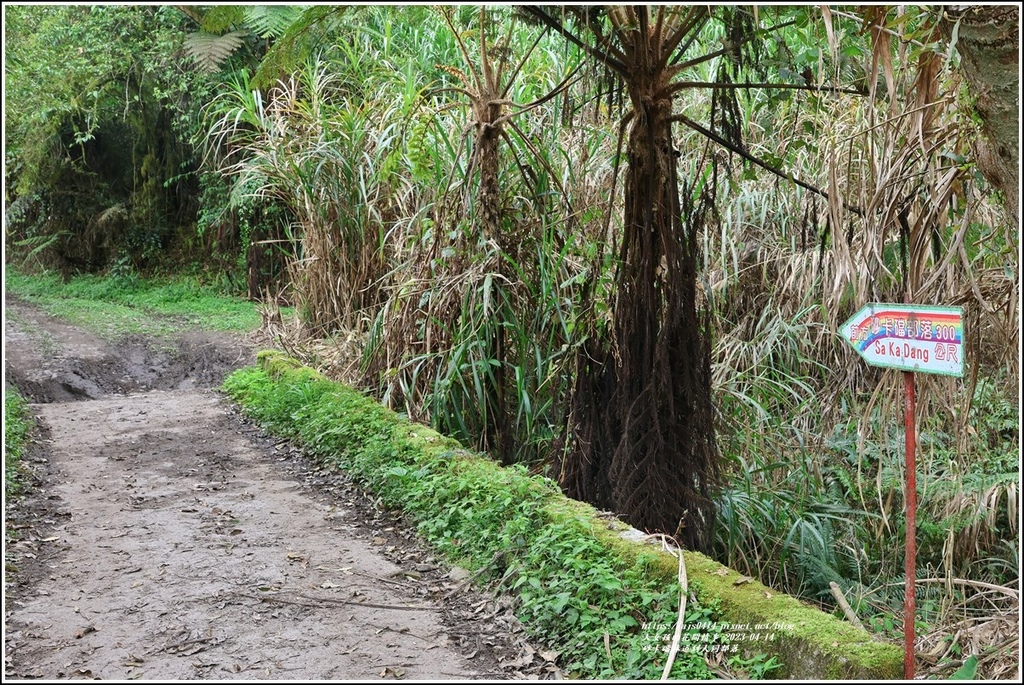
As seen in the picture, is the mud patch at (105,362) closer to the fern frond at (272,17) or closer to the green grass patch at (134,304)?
the green grass patch at (134,304)

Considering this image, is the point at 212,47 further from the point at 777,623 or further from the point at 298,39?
the point at 777,623

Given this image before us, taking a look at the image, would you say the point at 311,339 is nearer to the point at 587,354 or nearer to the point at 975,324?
the point at 587,354

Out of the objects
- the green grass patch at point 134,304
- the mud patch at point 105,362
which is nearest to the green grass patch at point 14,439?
the mud patch at point 105,362

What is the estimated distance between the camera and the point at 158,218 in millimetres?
17109

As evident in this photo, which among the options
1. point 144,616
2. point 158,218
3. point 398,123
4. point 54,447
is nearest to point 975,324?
point 144,616

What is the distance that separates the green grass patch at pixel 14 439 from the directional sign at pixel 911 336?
188 inches

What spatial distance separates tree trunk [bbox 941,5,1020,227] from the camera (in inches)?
89.7

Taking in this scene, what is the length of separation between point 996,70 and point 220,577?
358 cm

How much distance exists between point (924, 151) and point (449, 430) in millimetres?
3544

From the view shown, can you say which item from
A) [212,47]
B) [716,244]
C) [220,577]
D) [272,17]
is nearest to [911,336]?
[272,17]

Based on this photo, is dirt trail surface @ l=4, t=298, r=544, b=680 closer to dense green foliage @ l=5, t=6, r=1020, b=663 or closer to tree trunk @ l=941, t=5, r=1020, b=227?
dense green foliage @ l=5, t=6, r=1020, b=663

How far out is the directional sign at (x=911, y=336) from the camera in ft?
8.46

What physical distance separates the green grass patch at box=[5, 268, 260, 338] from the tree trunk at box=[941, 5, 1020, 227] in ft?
35.3

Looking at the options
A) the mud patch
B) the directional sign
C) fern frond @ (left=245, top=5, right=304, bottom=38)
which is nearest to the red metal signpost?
the directional sign
